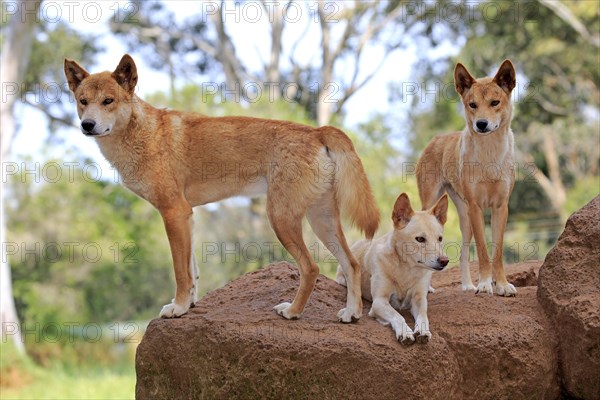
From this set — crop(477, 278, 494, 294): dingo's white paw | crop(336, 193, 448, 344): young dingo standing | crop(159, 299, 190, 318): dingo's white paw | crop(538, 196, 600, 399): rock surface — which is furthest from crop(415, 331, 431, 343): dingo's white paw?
crop(159, 299, 190, 318): dingo's white paw

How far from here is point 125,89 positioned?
609 centimetres

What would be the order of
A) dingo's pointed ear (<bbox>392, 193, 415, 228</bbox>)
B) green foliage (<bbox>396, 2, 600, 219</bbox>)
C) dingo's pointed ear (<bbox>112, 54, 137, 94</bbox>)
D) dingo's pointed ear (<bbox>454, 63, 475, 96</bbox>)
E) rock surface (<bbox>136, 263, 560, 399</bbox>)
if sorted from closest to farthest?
rock surface (<bbox>136, 263, 560, 399</bbox>) → dingo's pointed ear (<bbox>392, 193, 415, 228</bbox>) → dingo's pointed ear (<bbox>112, 54, 137, 94</bbox>) → dingo's pointed ear (<bbox>454, 63, 475, 96</bbox>) → green foliage (<bbox>396, 2, 600, 219</bbox>)

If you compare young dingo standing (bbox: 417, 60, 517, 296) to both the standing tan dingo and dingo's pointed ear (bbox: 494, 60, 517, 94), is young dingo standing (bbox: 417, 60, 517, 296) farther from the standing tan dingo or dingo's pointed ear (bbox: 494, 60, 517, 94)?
the standing tan dingo

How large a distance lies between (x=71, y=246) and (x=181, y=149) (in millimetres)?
15390

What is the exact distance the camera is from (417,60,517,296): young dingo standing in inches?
239

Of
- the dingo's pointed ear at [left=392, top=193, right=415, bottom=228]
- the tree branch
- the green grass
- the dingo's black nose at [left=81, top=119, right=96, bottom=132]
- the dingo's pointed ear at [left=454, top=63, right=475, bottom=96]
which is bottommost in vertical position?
the green grass

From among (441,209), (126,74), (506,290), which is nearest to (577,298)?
(506,290)

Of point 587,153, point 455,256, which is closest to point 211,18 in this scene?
point 455,256

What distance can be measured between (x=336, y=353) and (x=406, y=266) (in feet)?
3.04

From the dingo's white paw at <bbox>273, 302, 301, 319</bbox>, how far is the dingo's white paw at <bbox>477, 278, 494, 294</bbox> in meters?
1.68

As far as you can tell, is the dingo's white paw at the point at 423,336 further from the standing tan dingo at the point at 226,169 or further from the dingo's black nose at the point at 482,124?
the dingo's black nose at the point at 482,124

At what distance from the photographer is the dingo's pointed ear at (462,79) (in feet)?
20.2

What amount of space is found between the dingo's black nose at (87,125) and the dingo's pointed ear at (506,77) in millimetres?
3207

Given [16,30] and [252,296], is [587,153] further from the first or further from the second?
[252,296]
